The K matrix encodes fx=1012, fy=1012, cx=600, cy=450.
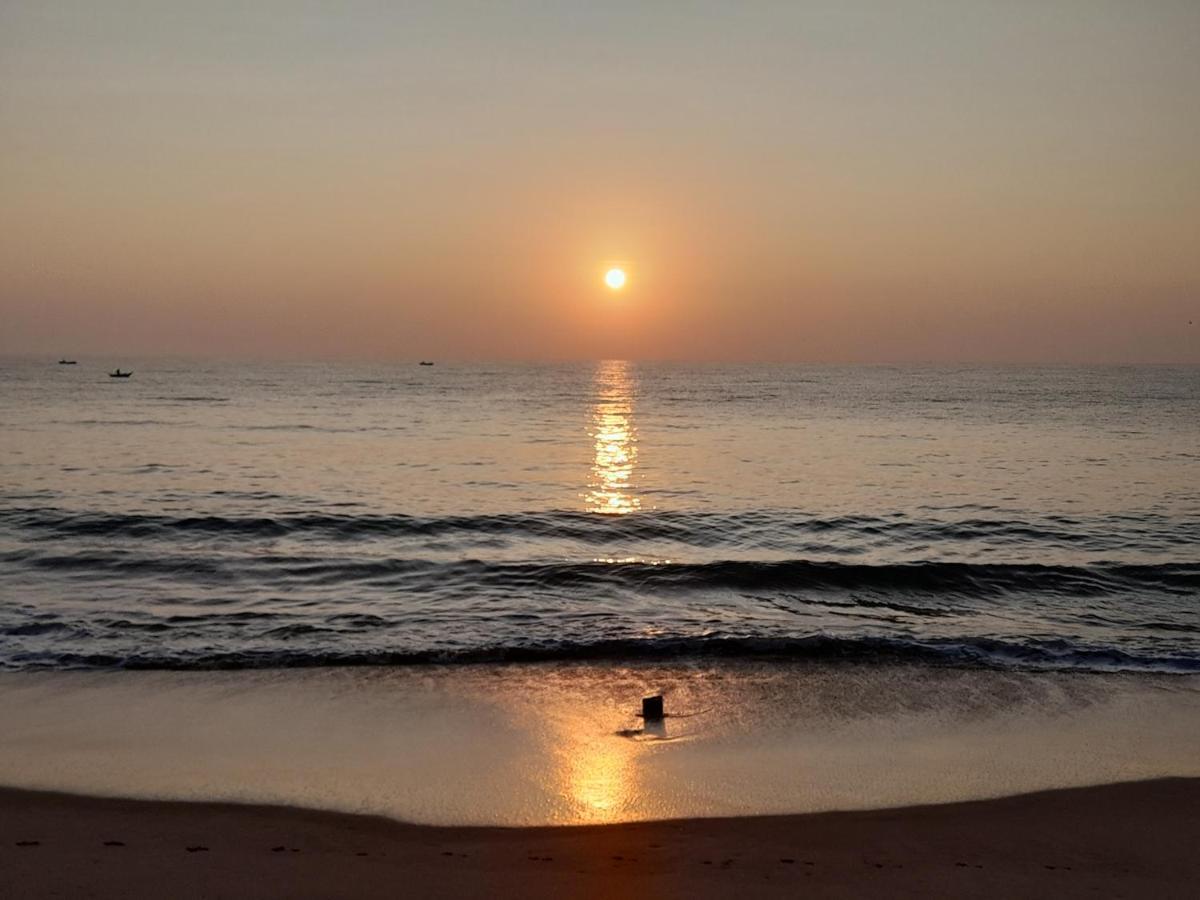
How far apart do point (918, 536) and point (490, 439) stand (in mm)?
28343

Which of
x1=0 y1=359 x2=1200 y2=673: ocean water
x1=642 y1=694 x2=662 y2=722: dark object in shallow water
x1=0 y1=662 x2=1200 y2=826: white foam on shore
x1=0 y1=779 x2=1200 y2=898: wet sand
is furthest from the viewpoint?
x1=0 y1=359 x2=1200 y2=673: ocean water

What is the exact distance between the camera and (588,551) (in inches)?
856

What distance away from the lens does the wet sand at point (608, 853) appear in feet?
21.8

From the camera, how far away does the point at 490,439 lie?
4872 cm

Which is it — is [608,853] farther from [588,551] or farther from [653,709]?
[588,551]

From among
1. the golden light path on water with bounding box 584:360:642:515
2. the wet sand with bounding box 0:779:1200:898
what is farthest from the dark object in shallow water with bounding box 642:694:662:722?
the golden light path on water with bounding box 584:360:642:515

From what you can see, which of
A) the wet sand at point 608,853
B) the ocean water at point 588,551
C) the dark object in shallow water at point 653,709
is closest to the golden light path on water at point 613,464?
Result: the ocean water at point 588,551

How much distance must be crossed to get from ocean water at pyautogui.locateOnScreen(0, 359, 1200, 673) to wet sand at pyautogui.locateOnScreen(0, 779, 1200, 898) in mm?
5186

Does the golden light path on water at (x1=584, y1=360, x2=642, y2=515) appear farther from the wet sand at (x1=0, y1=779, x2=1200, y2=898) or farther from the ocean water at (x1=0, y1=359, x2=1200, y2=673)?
the wet sand at (x1=0, y1=779, x2=1200, y2=898)

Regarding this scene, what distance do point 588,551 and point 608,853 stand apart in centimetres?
1456

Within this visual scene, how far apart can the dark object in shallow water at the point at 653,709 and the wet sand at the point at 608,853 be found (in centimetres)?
272

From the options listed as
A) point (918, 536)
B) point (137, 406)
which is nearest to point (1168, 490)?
point (918, 536)

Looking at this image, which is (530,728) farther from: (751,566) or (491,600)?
(751,566)

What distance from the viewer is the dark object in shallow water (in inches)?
417
